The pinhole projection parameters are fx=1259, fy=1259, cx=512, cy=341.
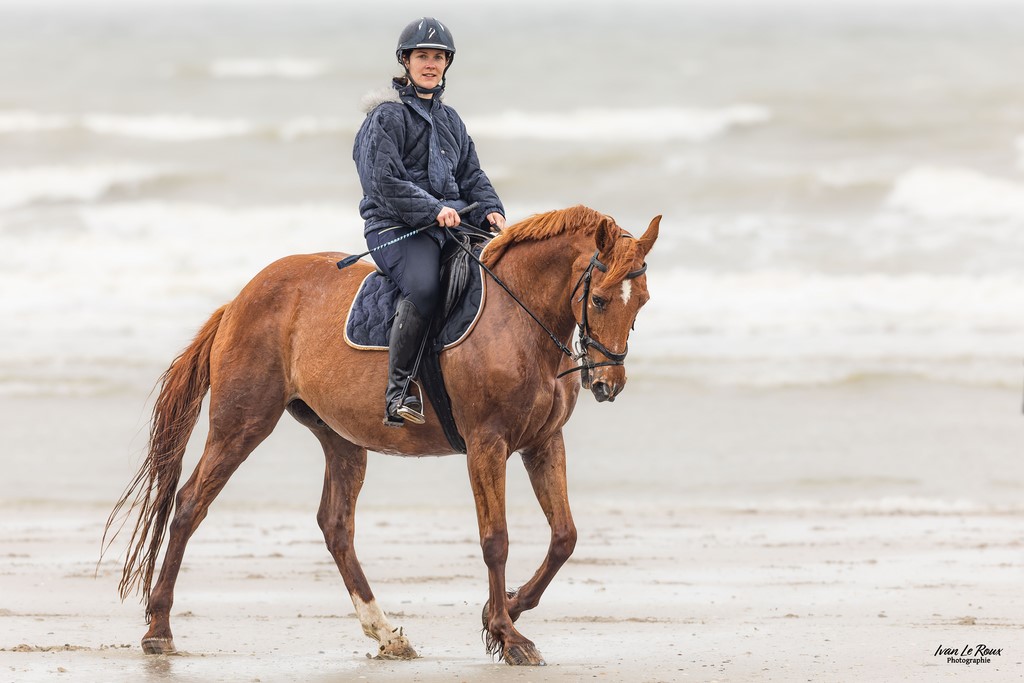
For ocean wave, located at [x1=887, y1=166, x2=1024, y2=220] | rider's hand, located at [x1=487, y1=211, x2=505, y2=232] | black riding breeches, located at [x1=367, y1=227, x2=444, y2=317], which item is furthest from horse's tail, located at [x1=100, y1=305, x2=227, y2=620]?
ocean wave, located at [x1=887, y1=166, x2=1024, y2=220]

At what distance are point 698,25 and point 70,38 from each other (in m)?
22.5

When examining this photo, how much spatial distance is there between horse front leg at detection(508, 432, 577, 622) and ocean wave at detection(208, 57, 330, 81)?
31694 mm

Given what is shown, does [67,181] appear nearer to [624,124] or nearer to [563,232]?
[624,124]

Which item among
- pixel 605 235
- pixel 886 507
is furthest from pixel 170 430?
pixel 886 507

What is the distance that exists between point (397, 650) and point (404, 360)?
4.12ft

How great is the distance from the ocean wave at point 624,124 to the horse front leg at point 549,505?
24.2 m

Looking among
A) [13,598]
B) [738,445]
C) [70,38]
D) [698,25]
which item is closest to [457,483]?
[738,445]

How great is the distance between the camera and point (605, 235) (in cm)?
478

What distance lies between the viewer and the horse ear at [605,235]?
4773 millimetres

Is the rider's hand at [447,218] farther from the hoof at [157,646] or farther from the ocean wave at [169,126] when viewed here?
the ocean wave at [169,126]

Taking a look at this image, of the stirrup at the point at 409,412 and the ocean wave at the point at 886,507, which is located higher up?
the stirrup at the point at 409,412

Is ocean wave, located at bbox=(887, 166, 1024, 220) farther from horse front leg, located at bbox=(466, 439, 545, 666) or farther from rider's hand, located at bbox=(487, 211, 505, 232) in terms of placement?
horse front leg, located at bbox=(466, 439, 545, 666)

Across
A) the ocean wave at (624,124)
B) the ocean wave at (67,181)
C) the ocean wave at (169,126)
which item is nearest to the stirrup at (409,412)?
the ocean wave at (67,181)

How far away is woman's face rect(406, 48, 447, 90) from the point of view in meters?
5.34
